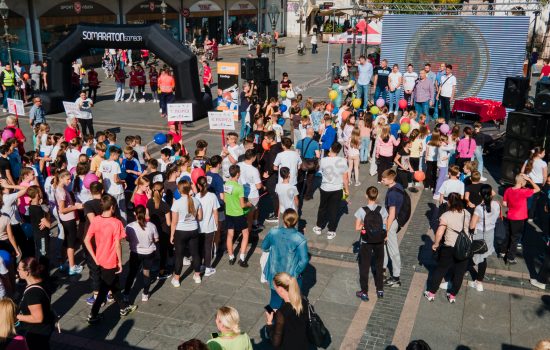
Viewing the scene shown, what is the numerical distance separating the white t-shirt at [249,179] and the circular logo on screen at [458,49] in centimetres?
1319

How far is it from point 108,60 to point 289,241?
26306mm

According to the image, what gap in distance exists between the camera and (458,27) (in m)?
19.3

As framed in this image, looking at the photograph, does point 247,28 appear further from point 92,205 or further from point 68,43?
point 92,205

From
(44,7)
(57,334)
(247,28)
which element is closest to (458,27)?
(57,334)

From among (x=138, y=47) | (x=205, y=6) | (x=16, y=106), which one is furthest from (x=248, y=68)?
(x=205, y=6)

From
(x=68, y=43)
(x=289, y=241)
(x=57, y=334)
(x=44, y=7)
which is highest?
(x=44, y=7)

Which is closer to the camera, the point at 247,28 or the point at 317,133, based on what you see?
the point at 317,133

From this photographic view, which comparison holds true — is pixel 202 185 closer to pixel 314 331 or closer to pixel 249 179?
pixel 249 179

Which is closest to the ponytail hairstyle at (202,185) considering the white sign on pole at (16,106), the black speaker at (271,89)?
the white sign on pole at (16,106)

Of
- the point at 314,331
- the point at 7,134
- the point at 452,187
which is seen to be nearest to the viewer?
the point at 314,331

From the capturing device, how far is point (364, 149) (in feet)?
46.2

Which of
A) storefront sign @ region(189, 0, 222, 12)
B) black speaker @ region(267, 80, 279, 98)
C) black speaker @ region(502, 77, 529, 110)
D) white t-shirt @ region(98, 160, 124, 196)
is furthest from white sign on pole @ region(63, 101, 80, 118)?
storefront sign @ region(189, 0, 222, 12)

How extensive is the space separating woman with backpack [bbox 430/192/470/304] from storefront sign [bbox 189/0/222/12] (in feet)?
131

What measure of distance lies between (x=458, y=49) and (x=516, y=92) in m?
7.73
